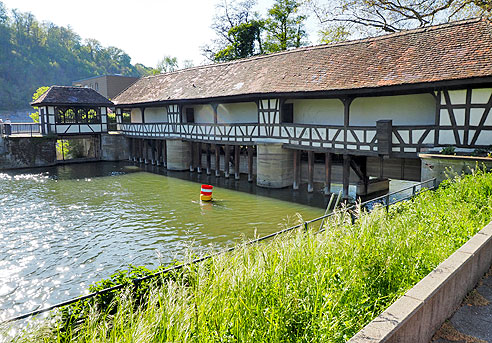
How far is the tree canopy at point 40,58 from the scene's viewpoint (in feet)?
213

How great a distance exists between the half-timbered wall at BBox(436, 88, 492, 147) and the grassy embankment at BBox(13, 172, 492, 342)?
6.49m

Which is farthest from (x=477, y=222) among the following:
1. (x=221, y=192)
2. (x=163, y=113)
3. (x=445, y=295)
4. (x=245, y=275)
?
(x=163, y=113)

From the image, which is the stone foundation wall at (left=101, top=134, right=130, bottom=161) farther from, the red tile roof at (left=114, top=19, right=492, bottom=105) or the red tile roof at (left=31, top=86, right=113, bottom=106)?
the red tile roof at (left=114, top=19, right=492, bottom=105)

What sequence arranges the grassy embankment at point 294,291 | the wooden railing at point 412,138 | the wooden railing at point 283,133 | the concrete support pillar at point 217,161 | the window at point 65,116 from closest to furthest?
1. the grassy embankment at point 294,291
2. the wooden railing at point 412,138
3. the wooden railing at point 283,133
4. the concrete support pillar at point 217,161
5. the window at point 65,116

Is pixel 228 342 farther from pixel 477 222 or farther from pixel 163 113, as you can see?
pixel 163 113

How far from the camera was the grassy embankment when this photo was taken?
3.13m

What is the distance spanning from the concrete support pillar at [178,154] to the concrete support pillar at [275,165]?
7.14 metres

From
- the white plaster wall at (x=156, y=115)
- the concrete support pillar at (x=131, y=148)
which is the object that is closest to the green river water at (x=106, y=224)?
the white plaster wall at (x=156, y=115)

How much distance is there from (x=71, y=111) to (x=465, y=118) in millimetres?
25501

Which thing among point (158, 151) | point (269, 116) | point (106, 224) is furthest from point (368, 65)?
point (158, 151)

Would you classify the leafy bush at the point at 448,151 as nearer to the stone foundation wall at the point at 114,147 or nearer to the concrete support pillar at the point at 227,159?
the concrete support pillar at the point at 227,159

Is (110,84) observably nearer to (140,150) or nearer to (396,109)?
(140,150)

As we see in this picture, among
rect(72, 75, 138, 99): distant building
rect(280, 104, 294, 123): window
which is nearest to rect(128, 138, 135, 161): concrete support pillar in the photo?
rect(280, 104, 294, 123): window

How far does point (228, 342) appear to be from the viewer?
2.97 m
